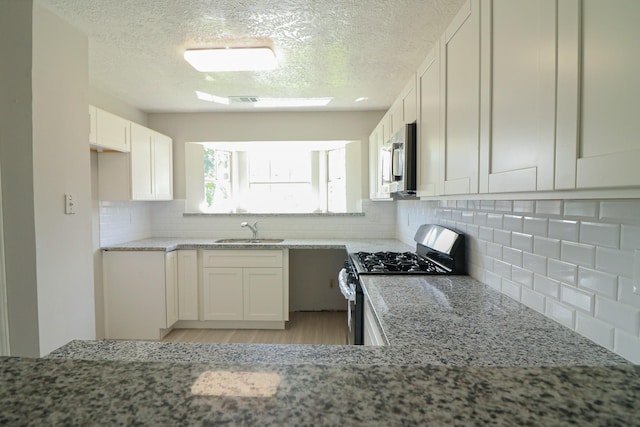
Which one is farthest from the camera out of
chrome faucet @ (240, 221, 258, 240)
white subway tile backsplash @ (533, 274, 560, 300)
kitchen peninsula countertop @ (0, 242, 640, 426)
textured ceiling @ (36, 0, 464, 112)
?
chrome faucet @ (240, 221, 258, 240)

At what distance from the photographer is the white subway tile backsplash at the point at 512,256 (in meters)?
1.32

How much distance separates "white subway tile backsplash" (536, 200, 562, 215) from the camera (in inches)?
43.5

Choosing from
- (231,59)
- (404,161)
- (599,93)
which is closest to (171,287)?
(231,59)

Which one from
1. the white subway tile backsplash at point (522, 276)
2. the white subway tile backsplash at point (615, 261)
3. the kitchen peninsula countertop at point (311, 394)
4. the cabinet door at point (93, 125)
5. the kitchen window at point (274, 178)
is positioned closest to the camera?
the kitchen peninsula countertop at point (311, 394)

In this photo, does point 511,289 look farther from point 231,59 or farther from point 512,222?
point 231,59

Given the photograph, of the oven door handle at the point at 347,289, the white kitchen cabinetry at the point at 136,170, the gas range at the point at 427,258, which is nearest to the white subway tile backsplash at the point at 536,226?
the gas range at the point at 427,258

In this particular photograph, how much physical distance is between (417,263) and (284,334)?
1.71 meters

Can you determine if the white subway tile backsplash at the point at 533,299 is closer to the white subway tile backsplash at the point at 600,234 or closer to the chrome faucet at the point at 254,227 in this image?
the white subway tile backsplash at the point at 600,234

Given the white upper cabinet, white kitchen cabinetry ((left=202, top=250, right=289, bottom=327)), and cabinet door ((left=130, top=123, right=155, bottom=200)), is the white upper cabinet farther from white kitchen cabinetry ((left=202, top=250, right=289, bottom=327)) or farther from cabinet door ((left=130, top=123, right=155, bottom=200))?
cabinet door ((left=130, top=123, right=155, bottom=200))

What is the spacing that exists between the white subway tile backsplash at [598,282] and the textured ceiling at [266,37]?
1.51 metres

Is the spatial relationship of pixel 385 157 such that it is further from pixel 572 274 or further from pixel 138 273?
pixel 138 273

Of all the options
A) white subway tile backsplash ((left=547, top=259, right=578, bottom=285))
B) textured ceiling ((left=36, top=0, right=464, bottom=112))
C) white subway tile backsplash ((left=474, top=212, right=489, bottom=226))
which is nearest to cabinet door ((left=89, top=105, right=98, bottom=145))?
textured ceiling ((left=36, top=0, right=464, bottom=112))

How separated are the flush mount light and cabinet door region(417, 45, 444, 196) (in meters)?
1.09

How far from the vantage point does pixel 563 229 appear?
107cm
